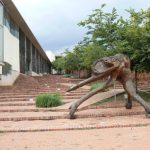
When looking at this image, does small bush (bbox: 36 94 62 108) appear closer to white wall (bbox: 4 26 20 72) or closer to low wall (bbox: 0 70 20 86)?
low wall (bbox: 0 70 20 86)

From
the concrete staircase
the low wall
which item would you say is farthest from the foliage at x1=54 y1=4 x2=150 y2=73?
the low wall

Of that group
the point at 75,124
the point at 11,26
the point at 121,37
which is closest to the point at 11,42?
the point at 11,26

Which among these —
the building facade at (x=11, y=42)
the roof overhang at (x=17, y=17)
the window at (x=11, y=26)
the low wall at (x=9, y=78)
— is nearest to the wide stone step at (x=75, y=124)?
the building facade at (x=11, y=42)

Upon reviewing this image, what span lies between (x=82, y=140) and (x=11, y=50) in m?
19.1

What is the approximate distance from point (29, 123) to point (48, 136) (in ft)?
8.82

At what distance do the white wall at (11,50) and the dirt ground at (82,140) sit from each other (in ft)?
50.2

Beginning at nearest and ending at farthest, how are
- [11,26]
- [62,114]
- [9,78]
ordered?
[62,114] → [9,78] → [11,26]

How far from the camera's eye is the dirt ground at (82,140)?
30.7ft

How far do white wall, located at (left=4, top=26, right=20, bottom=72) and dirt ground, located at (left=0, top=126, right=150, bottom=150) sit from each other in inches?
602

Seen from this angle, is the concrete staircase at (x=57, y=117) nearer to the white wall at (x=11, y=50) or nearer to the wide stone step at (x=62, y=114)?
the wide stone step at (x=62, y=114)

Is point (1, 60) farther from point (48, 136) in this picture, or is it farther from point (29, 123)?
point (48, 136)

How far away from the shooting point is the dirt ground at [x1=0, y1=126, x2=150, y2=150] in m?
9.37

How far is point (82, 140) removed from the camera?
405 inches

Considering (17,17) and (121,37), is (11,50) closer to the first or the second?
(17,17)
